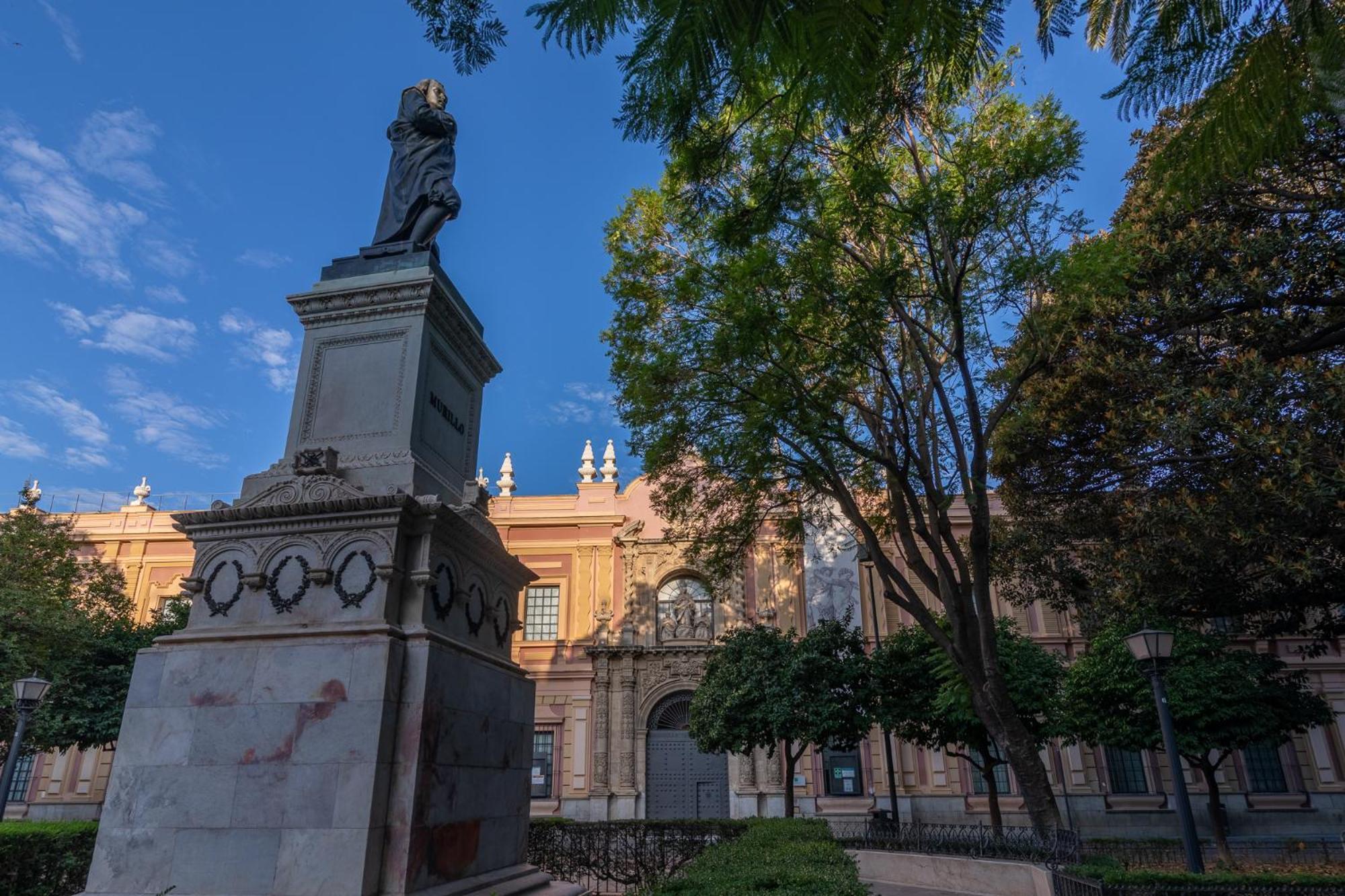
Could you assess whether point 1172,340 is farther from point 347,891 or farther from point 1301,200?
point 347,891

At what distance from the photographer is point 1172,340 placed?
11.8 metres

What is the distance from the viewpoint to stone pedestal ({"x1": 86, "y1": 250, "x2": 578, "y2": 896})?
17.9 ft

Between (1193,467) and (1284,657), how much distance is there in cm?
2173

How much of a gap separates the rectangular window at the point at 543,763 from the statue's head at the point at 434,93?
879 inches

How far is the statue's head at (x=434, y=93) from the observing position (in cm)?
838

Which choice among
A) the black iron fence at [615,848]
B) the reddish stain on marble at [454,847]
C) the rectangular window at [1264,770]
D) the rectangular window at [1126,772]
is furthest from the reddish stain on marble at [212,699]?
the rectangular window at [1264,770]

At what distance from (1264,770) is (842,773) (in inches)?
533

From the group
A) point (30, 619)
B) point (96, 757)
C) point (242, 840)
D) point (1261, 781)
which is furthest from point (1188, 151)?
point (96, 757)

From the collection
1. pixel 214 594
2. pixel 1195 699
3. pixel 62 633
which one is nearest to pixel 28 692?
pixel 62 633

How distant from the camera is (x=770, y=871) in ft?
17.8

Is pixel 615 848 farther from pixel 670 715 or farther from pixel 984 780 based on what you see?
pixel 984 780

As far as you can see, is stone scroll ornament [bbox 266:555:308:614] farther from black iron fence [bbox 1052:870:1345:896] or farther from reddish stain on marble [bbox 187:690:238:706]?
black iron fence [bbox 1052:870:1345:896]

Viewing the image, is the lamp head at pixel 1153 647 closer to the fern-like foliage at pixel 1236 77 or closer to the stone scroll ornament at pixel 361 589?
the fern-like foliage at pixel 1236 77

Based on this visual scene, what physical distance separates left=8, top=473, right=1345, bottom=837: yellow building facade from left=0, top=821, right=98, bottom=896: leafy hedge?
17521 mm
